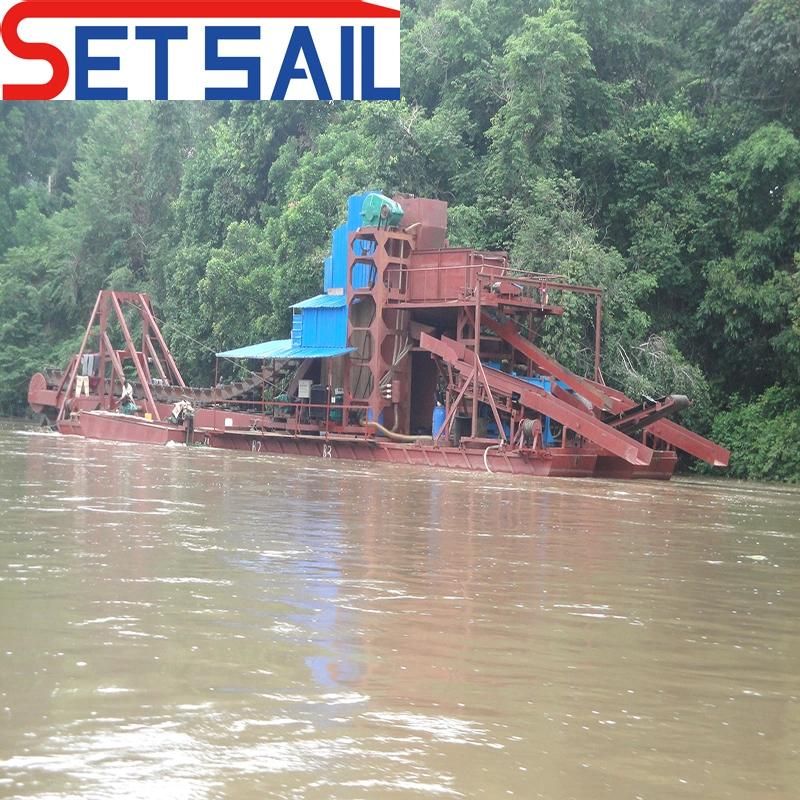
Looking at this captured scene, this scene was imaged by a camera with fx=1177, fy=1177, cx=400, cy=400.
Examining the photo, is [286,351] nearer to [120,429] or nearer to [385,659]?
[120,429]

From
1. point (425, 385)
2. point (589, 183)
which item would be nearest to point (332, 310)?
point (425, 385)

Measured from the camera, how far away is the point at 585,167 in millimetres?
33469

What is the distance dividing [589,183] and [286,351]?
35.7ft

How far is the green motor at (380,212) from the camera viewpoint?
2672cm

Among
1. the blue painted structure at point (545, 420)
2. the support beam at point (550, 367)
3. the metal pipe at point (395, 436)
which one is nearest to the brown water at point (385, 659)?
the support beam at point (550, 367)

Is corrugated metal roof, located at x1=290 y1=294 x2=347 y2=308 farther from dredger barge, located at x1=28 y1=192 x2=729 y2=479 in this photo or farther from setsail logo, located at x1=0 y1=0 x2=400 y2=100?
setsail logo, located at x1=0 y1=0 x2=400 y2=100

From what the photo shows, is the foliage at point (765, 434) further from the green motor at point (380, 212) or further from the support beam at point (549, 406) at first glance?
the green motor at point (380, 212)

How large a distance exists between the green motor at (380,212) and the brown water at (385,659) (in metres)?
15.5

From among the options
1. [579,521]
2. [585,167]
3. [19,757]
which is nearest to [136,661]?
[19,757]

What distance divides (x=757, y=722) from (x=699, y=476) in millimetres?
23488

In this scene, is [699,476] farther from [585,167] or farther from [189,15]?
[189,15]

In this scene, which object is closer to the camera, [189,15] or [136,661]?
[136,661]

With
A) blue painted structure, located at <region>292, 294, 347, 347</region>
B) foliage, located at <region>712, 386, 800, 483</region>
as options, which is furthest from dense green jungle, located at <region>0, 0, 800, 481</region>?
blue painted structure, located at <region>292, 294, 347, 347</region>
